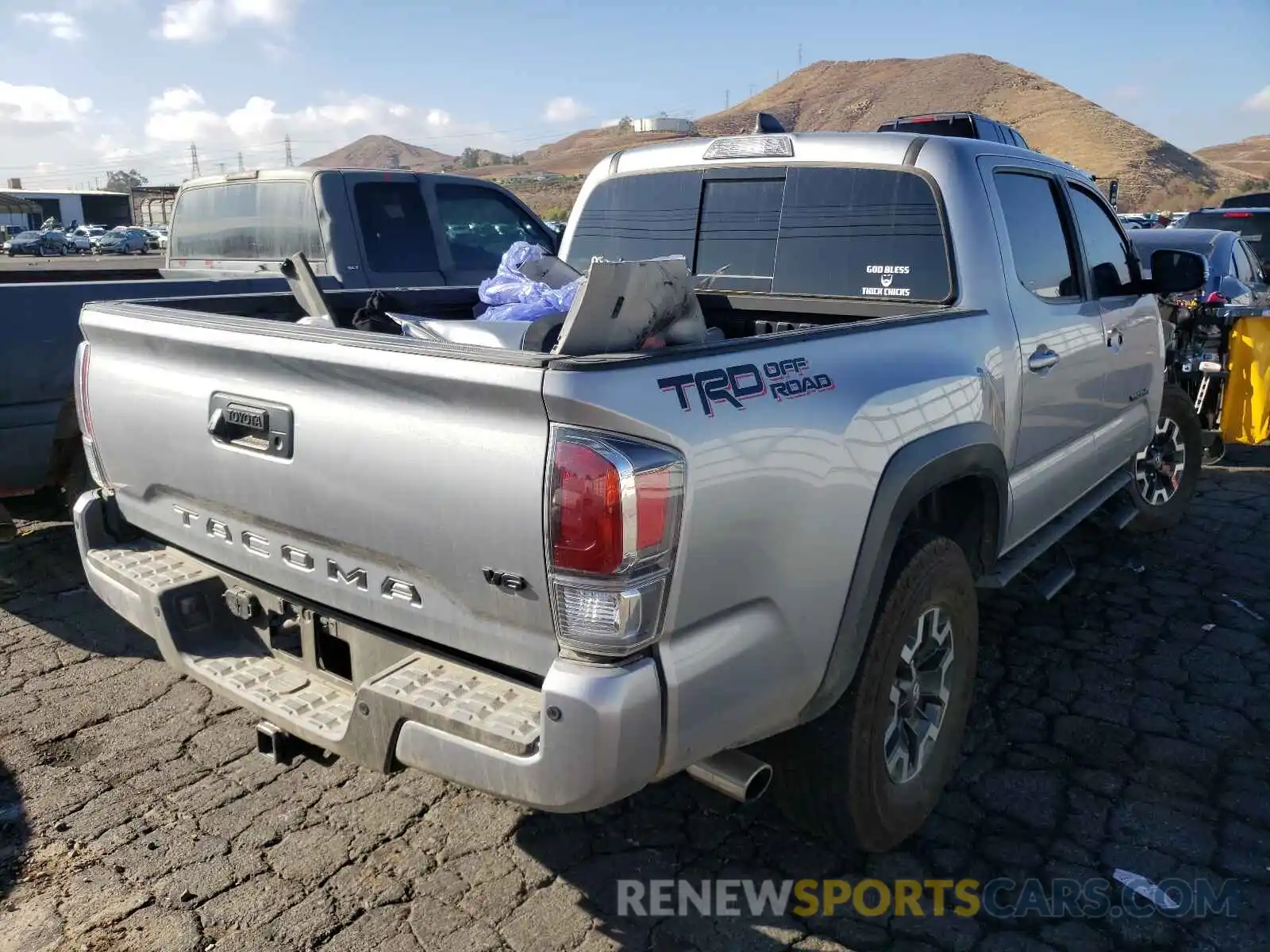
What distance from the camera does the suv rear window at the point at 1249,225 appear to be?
1202cm

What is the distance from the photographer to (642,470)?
1891 millimetres

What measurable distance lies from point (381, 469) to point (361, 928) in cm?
129

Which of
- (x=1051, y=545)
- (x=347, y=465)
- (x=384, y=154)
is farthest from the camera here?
(x=384, y=154)

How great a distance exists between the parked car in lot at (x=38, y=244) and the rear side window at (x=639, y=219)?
5419 centimetres

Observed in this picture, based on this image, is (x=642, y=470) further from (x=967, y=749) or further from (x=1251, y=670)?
(x=1251, y=670)

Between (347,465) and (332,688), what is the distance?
2.23ft

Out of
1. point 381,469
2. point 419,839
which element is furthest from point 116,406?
point 419,839

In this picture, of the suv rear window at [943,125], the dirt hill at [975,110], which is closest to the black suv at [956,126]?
the suv rear window at [943,125]

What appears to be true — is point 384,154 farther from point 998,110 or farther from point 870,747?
point 870,747

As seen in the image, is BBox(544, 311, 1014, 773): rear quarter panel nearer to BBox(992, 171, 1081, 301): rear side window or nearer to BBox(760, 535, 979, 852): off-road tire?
BBox(760, 535, 979, 852): off-road tire

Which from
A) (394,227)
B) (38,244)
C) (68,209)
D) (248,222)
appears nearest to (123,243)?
(38,244)

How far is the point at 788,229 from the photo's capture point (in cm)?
369

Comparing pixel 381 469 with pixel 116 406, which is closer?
pixel 381 469

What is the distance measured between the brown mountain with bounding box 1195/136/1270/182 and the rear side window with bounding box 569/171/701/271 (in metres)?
96.8
